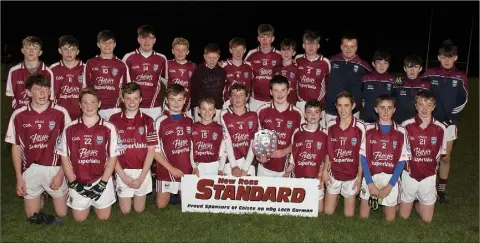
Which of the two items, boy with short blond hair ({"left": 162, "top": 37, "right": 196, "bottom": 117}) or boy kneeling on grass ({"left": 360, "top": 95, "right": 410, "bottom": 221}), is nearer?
boy kneeling on grass ({"left": 360, "top": 95, "right": 410, "bottom": 221})

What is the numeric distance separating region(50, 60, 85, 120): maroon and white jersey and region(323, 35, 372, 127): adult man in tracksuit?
2873 millimetres

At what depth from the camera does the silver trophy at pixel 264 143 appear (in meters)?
4.93

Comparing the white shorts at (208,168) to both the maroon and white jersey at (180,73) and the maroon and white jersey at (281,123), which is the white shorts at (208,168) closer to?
the maroon and white jersey at (281,123)

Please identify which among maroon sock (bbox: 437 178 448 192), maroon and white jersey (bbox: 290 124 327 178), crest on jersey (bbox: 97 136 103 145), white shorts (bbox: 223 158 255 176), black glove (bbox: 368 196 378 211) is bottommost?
maroon sock (bbox: 437 178 448 192)

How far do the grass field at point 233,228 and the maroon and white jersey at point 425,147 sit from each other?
1.61 feet

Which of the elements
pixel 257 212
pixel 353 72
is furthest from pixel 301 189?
pixel 353 72

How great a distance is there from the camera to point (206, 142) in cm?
512

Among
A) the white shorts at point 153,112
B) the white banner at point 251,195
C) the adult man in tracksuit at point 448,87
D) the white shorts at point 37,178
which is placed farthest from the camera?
the white shorts at point 153,112

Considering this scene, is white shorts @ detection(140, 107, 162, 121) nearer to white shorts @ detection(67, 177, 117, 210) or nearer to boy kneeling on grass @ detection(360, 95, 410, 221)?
white shorts @ detection(67, 177, 117, 210)

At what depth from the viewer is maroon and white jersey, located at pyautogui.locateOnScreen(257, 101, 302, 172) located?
17.1 feet

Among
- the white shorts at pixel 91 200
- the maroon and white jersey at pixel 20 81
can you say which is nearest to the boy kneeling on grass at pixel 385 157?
the white shorts at pixel 91 200

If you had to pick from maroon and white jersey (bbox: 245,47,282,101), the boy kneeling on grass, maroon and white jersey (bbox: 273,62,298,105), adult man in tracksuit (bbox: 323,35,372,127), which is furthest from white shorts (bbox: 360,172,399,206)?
maroon and white jersey (bbox: 245,47,282,101)

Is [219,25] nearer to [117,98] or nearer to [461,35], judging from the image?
[461,35]

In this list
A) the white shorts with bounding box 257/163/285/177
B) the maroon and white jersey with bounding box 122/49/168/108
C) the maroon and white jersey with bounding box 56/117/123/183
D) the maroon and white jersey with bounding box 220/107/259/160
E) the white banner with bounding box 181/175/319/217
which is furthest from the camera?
the maroon and white jersey with bounding box 122/49/168/108
